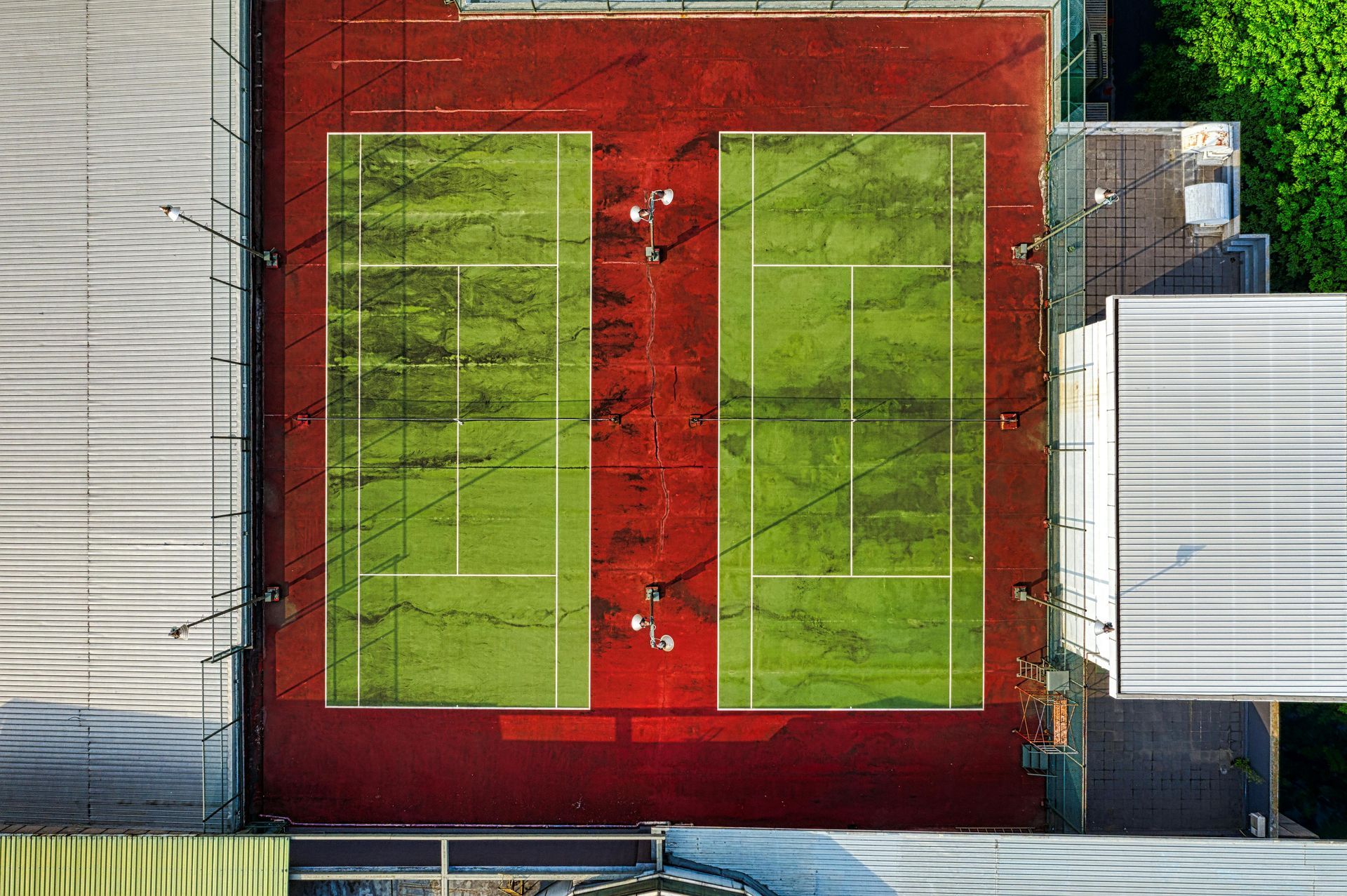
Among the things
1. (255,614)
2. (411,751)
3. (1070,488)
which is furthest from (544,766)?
(1070,488)

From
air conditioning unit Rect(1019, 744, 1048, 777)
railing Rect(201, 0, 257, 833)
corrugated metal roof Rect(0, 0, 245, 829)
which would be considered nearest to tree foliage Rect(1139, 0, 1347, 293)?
air conditioning unit Rect(1019, 744, 1048, 777)

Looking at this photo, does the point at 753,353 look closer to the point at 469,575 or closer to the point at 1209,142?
the point at 469,575

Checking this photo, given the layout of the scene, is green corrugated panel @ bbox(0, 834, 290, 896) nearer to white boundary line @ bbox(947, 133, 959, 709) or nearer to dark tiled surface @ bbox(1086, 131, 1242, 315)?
white boundary line @ bbox(947, 133, 959, 709)

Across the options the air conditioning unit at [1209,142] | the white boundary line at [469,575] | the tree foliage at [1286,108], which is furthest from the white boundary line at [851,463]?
the tree foliage at [1286,108]

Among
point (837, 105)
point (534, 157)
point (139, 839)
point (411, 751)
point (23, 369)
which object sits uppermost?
point (837, 105)

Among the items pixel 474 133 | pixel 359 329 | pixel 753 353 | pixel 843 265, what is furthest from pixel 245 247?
pixel 843 265

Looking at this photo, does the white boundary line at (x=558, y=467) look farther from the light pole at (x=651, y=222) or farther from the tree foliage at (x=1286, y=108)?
the tree foliage at (x=1286, y=108)

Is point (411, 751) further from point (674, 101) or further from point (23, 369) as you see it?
point (674, 101)
